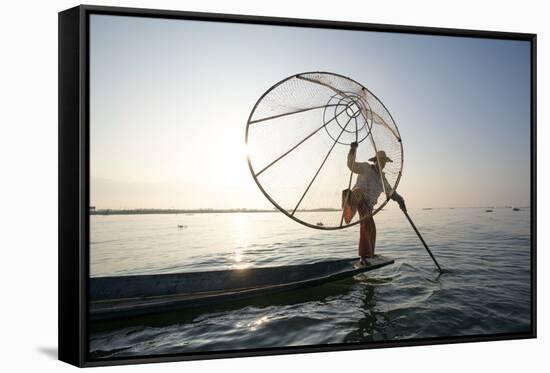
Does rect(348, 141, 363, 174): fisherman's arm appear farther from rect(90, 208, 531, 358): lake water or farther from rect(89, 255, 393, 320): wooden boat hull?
rect(89, 255, 393, 320): wooden boat hull

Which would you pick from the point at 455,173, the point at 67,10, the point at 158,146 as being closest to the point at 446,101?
the point at 455,173

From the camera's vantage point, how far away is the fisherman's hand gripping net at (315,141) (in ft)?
21.7

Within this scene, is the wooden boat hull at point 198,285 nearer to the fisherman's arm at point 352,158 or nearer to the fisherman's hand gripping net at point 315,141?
the fisherman's hand gripping net at point 315,141

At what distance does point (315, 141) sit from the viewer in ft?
22.4

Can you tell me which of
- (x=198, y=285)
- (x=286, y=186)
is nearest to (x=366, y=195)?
(x=286, y=186)

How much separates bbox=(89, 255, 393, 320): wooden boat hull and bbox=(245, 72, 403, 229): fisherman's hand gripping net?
361 mm

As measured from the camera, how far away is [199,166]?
643 centimetres

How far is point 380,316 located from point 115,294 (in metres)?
1.99

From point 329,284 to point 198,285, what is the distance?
1.00 meters

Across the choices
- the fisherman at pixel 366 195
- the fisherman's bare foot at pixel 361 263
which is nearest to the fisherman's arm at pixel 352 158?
the fisherman at pixel 366 195

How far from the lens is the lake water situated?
6.23 meters

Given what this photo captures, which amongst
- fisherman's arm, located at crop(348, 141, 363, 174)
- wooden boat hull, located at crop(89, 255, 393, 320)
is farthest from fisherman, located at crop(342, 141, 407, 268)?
wooden boat hull, located at crop(89, 255, 393, 320)

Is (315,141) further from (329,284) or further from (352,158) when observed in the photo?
(329,284)

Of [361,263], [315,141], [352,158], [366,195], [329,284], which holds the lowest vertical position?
[329,284]
